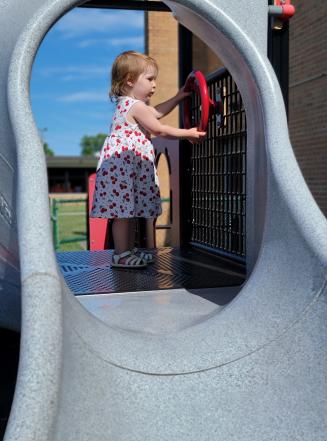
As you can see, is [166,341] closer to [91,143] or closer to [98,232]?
[98,232]

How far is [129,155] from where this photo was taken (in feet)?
10.5

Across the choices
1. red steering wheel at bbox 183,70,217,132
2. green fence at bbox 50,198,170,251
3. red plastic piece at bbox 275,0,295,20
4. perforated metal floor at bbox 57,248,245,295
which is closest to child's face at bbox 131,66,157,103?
red steering wheel at bbox 183,70,217,132

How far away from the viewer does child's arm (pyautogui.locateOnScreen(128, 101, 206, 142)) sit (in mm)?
2971

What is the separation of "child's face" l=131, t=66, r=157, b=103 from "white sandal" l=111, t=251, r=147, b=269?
1.01 m

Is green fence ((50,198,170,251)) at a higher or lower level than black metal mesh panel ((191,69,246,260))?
lower

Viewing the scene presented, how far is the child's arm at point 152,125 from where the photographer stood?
2.97 m

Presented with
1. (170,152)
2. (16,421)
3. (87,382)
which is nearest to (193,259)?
(170,152)

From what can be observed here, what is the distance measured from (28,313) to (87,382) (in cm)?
28

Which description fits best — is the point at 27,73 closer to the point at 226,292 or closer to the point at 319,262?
the point at 319,262

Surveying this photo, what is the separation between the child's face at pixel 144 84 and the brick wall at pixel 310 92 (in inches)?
259

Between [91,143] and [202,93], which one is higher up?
[91,143]

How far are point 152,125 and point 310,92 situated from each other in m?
7.58

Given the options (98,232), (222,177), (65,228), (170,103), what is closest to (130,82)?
(170,103)

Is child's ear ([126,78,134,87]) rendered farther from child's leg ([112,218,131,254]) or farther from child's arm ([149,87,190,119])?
child's leg ([112,218,131,254])
